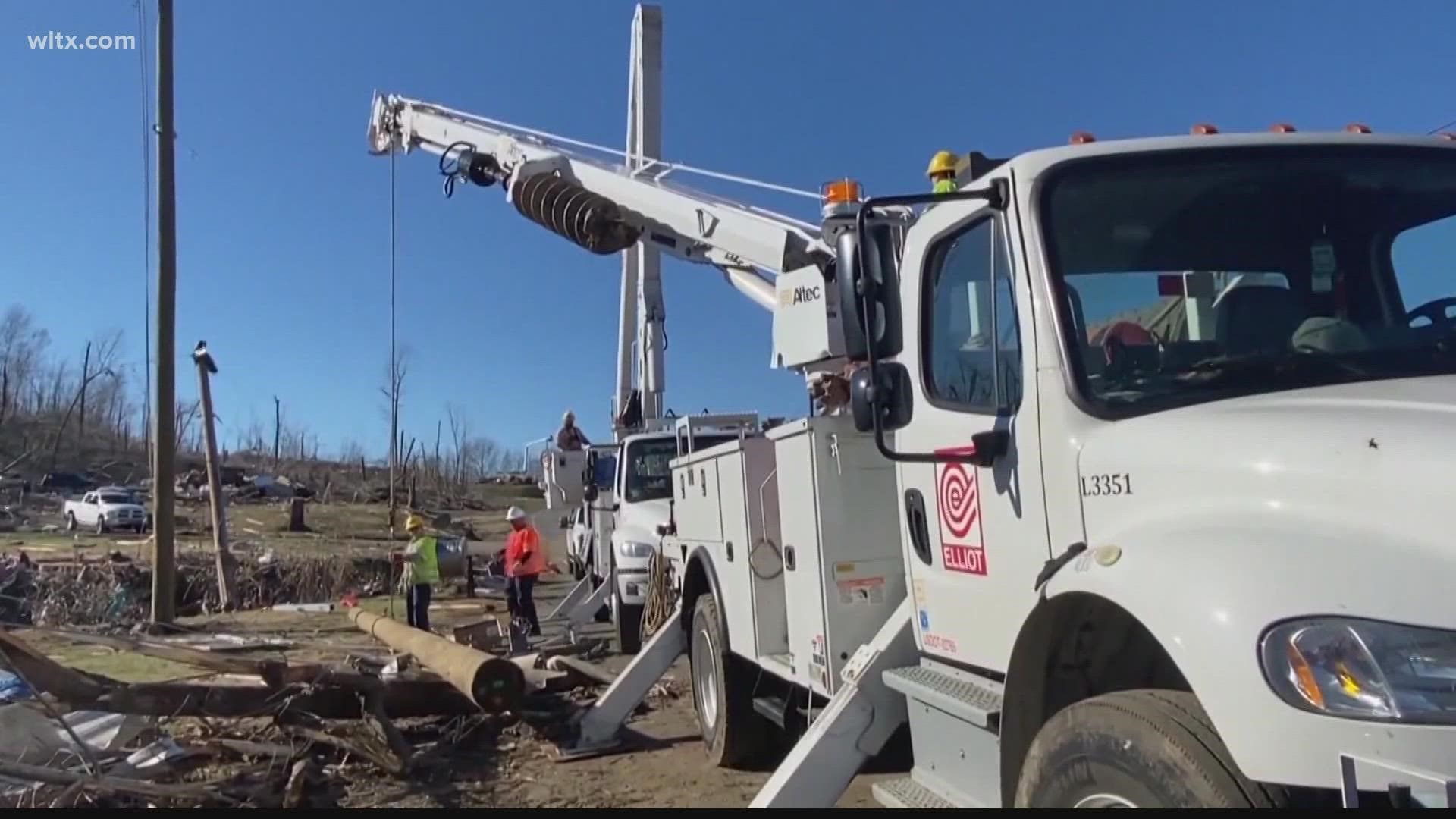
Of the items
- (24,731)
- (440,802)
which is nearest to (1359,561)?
(440,802)

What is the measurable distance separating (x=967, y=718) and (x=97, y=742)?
611cm

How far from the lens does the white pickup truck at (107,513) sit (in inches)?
1549

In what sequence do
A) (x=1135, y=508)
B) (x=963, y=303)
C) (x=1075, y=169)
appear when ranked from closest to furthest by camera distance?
(x=1135, y=508)
(x=1075, y=169)
(x=963, y=303)

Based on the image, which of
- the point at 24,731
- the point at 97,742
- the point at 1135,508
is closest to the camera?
the point at 1135,508

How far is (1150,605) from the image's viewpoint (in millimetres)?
2969

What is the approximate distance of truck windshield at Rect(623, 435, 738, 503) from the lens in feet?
47.8

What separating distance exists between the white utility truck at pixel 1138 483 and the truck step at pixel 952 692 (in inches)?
0.6

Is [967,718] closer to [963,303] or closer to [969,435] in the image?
[969,435]

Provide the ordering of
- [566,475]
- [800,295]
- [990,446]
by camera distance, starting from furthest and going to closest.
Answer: [566,475] → [800,295] → [990,446]

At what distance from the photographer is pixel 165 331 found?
15.9 m

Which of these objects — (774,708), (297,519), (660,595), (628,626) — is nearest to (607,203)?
(660,595)

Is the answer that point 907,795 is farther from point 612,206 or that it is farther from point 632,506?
point 632,506

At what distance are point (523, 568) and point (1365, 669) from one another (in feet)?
42.2

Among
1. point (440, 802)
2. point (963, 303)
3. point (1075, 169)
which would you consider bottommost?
point (440, 802)
